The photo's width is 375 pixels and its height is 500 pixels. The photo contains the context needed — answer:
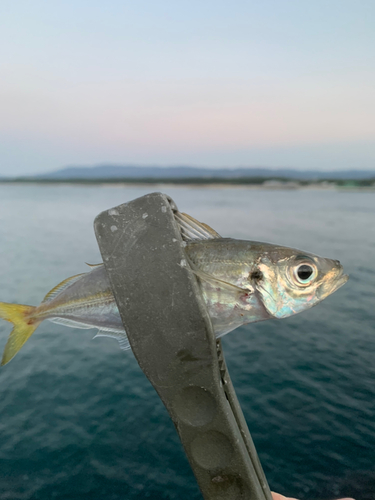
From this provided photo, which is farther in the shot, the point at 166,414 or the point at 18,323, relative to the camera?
the point at 166,414

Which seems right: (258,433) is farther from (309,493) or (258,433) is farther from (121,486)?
(121,486)

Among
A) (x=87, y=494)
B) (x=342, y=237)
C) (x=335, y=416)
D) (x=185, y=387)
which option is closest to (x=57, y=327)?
(x=87, y=494)

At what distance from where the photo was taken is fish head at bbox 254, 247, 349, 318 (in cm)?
263

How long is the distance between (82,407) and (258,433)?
6.80 m

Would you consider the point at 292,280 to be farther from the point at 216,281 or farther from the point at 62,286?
the point at 62,286

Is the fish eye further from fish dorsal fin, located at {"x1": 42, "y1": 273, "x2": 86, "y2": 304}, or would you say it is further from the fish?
fish dorsal fin, located at {"x1": 42, "y1": 273, "x2": 86, "y2": 304}

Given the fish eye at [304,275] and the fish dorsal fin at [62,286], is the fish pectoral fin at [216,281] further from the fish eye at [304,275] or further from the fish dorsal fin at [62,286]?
the fish dorsal fin at [62,286]

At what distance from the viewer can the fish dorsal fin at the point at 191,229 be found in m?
2.56

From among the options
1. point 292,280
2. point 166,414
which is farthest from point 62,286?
point 166,414

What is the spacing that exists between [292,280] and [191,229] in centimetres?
80

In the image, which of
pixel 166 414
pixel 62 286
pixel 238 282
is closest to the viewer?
pixel 238 282

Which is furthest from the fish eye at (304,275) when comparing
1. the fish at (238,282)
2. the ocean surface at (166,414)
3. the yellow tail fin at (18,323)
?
the ocean surface at (166,414)

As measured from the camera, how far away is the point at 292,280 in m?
2.66

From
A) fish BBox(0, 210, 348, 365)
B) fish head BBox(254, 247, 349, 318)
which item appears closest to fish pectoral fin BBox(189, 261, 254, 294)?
fish BBox(0, 210, 348, 365)
